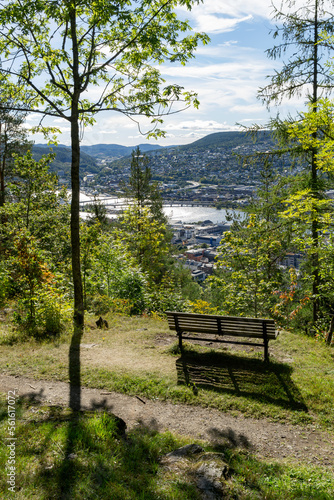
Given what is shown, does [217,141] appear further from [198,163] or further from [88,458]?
[88,458]

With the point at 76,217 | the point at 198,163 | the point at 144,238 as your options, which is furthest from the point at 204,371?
the point at 198,163

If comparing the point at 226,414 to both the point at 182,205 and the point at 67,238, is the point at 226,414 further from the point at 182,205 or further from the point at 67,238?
the point at 182,205

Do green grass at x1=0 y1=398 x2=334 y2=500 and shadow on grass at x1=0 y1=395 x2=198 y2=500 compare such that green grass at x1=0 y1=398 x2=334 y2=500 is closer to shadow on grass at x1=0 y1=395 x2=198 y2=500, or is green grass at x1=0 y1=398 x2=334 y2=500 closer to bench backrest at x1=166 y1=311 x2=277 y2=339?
shadow on grass at x1=0 y1=395 x2=198 y2=500

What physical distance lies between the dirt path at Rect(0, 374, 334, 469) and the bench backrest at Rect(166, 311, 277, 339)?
1.75 m

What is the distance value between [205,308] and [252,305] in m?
1.63

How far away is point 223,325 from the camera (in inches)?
246

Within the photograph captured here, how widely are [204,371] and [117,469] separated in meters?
3.17

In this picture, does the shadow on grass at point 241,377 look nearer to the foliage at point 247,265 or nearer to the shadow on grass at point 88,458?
the shadow on grass at point 88,458

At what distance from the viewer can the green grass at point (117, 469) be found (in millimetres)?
2715

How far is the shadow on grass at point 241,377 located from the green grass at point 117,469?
60.3 inches

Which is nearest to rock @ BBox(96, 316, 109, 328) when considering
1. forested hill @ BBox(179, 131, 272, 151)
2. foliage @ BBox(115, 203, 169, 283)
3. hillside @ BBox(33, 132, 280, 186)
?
foliage @ BBox(115, 203, 169, 283)

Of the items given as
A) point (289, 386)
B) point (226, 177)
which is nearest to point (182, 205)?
point (226, 177)

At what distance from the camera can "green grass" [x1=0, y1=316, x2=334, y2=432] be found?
484 centimetres

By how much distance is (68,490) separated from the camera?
8.89 feet
